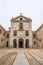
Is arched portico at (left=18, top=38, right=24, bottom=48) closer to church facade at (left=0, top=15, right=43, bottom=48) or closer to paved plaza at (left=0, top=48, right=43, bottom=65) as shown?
church facade at (left=0, top=15, right=43, bottom=48)

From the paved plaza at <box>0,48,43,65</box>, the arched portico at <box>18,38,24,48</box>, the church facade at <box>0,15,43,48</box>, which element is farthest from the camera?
the arched portico at <box>18,38,24,48</box>

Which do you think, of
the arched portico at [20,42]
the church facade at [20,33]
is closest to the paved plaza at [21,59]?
the church facade at [20,33]

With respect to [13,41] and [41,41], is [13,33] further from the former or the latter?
[41,41]

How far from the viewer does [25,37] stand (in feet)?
201

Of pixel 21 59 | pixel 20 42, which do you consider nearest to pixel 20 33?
pixel 20 42

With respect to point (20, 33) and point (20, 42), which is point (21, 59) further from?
point (20, 42)

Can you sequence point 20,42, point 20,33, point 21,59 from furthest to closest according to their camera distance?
1. point 20,42
2. point 20,33
3. point 21,59

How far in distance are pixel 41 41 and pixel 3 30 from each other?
55.4 feet

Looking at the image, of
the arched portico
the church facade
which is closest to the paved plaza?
the church facade

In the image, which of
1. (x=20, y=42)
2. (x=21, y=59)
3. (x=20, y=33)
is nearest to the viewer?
(x=21, y=59)

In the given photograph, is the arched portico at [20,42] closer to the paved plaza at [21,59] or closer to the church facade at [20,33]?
the church facade at [20,33]

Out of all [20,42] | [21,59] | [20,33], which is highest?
[20,33]

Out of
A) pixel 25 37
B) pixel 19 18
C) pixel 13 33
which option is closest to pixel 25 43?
pixel 25 37

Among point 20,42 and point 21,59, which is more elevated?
point 20,42
